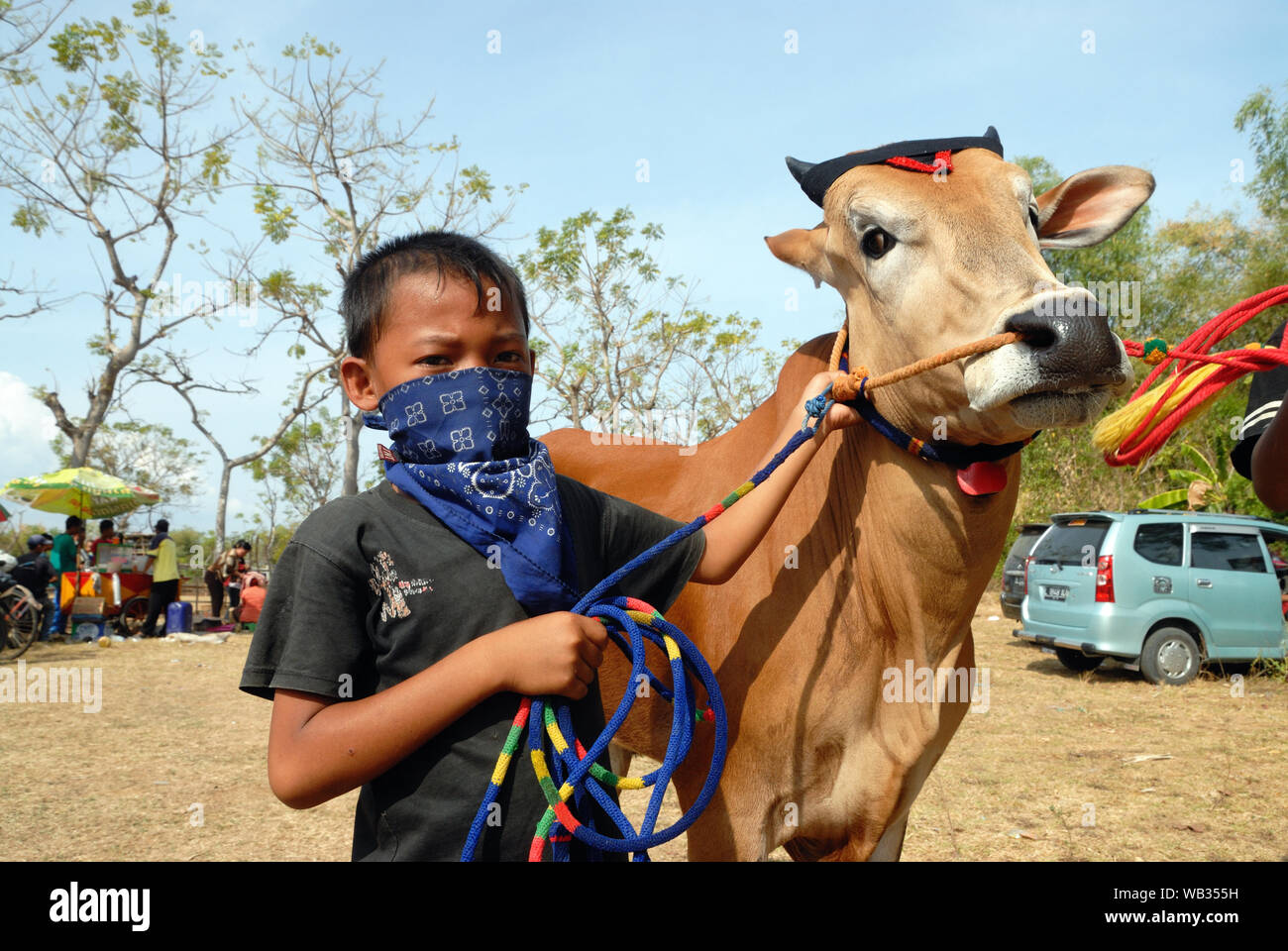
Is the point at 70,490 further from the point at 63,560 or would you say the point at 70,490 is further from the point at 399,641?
the point at 399,641

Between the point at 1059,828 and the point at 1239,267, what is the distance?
25.4 meters

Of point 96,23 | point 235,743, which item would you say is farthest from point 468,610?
point 96,23

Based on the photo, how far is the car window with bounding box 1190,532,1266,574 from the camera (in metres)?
10.2

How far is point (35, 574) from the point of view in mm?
13758

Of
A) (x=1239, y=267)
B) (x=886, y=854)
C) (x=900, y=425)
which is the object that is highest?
(x=1239, y=267)

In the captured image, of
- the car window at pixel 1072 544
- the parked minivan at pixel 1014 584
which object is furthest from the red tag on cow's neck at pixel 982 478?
the parked minivan at pixel 1014 584

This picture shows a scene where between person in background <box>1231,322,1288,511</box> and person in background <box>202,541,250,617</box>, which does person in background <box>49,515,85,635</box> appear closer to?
person in background <box>202,541,250,617</box>

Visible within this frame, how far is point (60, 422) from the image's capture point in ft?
61.0

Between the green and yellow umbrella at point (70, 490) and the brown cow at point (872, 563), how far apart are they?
58.7ft

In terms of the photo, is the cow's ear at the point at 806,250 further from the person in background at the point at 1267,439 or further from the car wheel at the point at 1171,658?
the car wheel at the point at 1171,658

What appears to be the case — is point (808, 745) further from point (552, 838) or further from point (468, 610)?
point (468, 610)

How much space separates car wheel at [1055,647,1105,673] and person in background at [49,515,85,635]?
15.5 metres

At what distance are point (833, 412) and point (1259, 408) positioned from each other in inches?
58.3

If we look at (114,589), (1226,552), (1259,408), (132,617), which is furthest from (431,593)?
(132,617)
